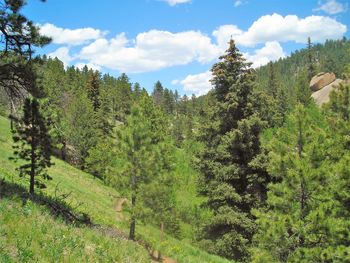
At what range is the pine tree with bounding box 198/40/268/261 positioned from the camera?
80.6 ft

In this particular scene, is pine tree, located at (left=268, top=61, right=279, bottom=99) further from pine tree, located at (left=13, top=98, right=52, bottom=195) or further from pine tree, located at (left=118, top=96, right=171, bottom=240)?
pine tree, located at (left=13, top=98, right=52, bottom=195)

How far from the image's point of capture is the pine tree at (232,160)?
2456 cm

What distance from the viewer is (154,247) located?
2059 centimetres

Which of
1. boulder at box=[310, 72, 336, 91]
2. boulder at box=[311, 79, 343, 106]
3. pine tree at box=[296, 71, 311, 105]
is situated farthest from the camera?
boulder at box=[310, 72, 336, 91]

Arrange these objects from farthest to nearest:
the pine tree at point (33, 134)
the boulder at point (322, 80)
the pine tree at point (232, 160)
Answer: the boulder at point (322, 80) < the pine tree at point (232, 160) < the pine tree at point (33, 134)

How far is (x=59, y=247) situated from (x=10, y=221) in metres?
1.64

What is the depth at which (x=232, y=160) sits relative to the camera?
85.7 feet

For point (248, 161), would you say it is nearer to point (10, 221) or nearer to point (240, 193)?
point (240, 193)

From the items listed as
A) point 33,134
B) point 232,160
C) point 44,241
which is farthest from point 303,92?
point 44,241

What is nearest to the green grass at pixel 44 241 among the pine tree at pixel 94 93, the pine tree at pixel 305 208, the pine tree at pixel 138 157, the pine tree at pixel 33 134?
the pine tree at pixel 33 134

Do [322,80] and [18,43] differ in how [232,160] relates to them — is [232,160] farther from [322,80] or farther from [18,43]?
[322,80]

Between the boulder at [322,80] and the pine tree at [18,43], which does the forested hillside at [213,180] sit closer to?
the pine tree at [18,43]

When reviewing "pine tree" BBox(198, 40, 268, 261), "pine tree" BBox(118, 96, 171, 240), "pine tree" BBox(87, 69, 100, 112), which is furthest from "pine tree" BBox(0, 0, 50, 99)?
"pine tree" BBox(87, 69, 100, 112)

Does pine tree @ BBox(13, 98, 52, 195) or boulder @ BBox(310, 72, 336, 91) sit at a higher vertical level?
boulder @ BBox(310, 72, 336, 91)
